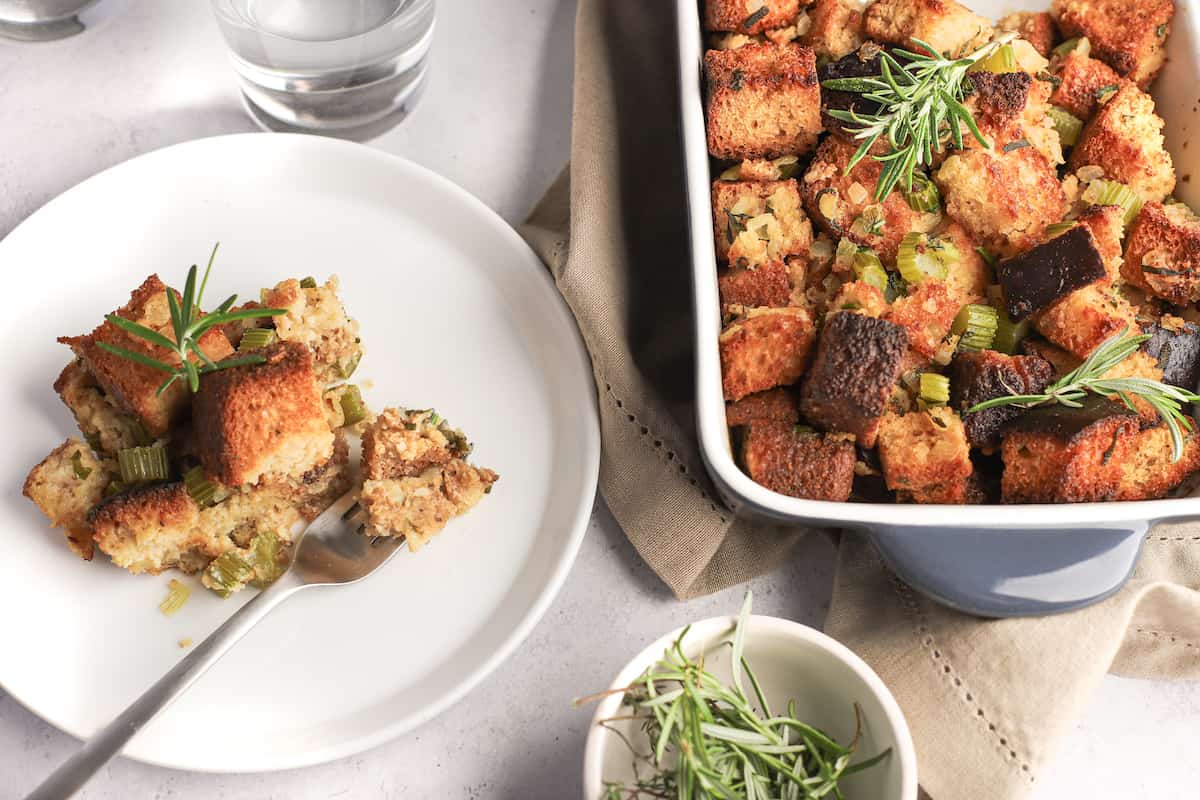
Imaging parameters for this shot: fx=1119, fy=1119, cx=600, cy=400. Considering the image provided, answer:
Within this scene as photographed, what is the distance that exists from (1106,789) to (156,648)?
2.03m

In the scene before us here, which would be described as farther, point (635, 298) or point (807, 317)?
point (635, 298)

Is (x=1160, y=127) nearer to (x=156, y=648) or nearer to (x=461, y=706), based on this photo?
(x=461, y=706)

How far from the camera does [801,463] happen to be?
2.09 metres

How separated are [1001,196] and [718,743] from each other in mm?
1210

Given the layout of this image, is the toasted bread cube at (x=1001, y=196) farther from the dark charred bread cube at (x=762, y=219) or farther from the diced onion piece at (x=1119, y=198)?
the dark charred bread cube at (x=762, y=219)

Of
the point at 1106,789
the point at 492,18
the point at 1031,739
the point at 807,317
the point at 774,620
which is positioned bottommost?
the point at 1106,789

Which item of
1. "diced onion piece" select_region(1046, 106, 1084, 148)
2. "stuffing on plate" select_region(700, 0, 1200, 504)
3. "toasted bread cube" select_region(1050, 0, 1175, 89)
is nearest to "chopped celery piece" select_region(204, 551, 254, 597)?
"stuffing on plate" select_region(700, 0, 1200, 504)

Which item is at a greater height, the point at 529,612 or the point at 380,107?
the point at 380,107

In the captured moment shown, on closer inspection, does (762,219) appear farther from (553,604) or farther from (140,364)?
(140,364)

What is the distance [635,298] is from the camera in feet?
8.29

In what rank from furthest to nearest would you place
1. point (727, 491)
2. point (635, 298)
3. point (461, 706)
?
1. point (635, 298)
2. point (461, 706)
3. point (727, 491)

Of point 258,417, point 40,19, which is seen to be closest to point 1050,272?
point 258,417

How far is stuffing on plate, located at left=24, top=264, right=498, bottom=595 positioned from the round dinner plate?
0.36 ft

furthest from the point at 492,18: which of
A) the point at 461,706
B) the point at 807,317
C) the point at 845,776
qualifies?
the point at 845,776
